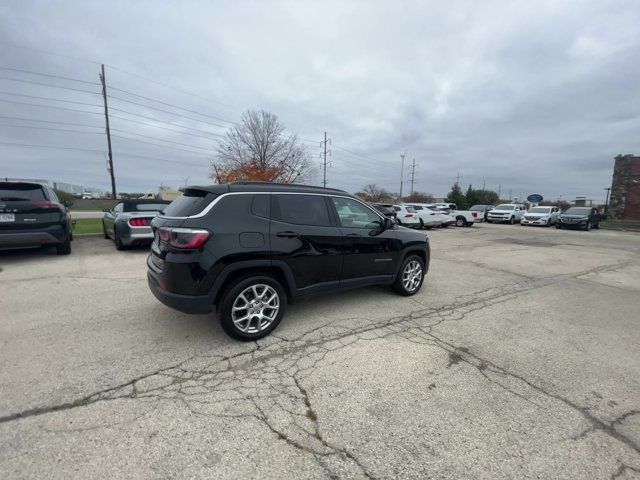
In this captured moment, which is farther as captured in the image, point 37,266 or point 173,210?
point 37,266

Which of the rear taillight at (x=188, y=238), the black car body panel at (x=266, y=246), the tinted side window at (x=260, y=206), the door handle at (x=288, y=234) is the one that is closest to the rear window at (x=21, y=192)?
the black car body panel at (x=266, y=246)

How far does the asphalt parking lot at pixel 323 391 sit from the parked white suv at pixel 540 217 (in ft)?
74.9

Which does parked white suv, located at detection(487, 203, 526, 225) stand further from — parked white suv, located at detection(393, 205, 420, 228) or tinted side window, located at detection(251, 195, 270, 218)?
tinted side window, located at detection(251, 195, 270, 218)

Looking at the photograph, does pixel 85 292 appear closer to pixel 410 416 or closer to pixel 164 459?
pixel 164 459

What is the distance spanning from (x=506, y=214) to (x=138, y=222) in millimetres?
27048

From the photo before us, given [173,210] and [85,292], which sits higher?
[173,210]

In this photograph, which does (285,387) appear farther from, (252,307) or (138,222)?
(138,222)

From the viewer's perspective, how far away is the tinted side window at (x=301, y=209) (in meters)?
3.72

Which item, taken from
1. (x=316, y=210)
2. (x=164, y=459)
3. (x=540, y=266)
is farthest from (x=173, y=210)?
(x=540, y=266)

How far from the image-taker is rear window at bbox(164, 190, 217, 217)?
11.1 ft

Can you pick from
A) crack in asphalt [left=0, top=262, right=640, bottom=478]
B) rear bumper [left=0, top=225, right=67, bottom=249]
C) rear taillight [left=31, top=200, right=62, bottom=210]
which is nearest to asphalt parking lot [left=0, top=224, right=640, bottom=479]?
crack in asphalt [left=0, top=262, right=640, bottom=478]

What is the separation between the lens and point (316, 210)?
407 cm

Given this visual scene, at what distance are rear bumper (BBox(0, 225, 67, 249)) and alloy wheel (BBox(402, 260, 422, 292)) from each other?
24.0 ft

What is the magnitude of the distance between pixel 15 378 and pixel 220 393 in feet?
5.85
